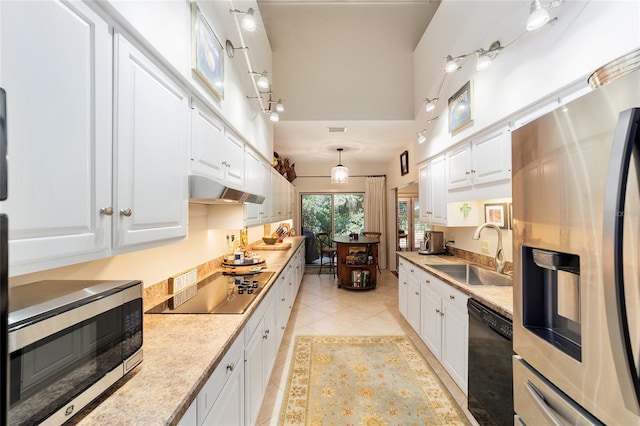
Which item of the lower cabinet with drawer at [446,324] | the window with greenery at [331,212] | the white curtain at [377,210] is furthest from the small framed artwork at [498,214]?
the window with greenery at [331,212]

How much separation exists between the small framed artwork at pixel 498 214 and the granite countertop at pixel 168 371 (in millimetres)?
2344

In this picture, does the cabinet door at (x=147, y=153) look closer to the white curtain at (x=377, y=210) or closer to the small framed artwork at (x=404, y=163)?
the small framed artwork at (x=404, y=163)

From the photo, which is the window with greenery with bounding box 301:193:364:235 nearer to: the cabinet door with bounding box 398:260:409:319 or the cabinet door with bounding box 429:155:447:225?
the cabinet door with bounding box 398:260:409:319

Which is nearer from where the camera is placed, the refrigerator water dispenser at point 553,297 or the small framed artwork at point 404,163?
the refrigerator water dispenser at point 553,297

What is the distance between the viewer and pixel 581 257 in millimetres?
764

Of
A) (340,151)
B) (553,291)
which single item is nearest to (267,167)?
(340,151)

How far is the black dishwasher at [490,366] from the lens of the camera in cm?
139

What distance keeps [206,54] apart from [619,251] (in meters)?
2.01

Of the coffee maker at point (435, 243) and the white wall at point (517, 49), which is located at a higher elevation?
the white wall at point (517, 49)

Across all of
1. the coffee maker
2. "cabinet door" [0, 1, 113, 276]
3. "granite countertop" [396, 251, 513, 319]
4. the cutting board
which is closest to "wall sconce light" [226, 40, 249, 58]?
"cabinet door" [0, 1, 113, 276]

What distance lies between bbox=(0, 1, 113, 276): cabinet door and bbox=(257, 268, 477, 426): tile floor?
1.78 m

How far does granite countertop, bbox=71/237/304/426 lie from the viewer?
713mm

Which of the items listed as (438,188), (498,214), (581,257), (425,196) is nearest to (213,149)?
(581,257)

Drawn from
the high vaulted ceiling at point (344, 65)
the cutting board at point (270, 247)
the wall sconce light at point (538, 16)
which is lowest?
the cutting board at point (270, 247)
